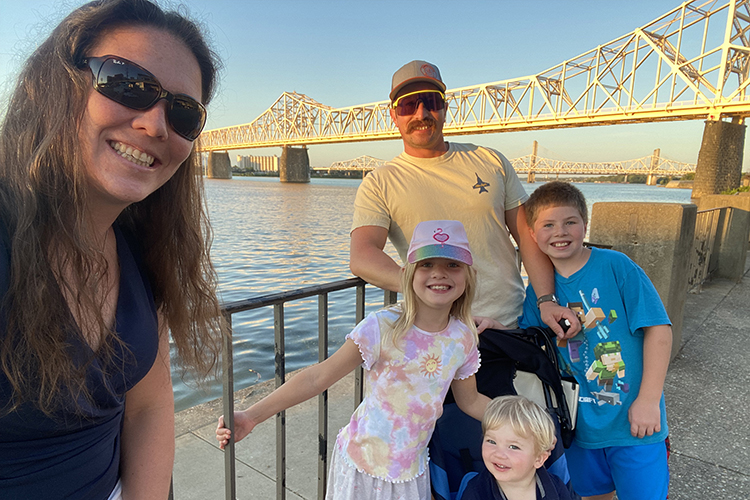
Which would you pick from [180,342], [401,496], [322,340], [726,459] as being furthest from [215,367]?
[726,459]

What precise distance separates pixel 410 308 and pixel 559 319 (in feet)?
2.30

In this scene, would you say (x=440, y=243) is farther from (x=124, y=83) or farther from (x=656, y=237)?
(x=656, y=237)

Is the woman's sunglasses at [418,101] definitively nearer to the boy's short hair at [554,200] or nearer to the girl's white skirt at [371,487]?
the boy's short hair at [554,200]

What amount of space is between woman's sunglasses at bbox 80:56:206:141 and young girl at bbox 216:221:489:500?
829 mm

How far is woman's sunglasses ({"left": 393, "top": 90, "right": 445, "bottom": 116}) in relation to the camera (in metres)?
2.03

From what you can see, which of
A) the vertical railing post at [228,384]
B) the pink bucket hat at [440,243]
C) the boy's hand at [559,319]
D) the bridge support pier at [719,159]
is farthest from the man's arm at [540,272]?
the bridge support pier at [719,159]

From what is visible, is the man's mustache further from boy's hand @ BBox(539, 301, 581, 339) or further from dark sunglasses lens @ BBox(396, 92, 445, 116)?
boy's hand @ BBox(539, 301, 581, 339)

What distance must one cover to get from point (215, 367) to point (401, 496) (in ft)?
2.45

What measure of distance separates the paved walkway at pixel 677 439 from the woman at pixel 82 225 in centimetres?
147

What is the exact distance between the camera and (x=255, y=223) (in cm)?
2484

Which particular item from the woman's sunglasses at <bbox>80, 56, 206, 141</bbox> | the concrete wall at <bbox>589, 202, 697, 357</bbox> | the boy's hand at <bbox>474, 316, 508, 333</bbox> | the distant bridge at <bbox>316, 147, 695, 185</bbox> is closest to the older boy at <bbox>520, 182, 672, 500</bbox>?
the boy's hand at <bbox>474, 316, 508, 333</bbox>

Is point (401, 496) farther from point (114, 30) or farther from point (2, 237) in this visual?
point (114, 30)

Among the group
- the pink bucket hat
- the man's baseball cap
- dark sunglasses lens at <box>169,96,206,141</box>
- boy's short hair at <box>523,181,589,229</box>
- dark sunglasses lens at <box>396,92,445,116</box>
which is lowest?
the pink bucket hat

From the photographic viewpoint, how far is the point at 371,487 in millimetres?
1463
